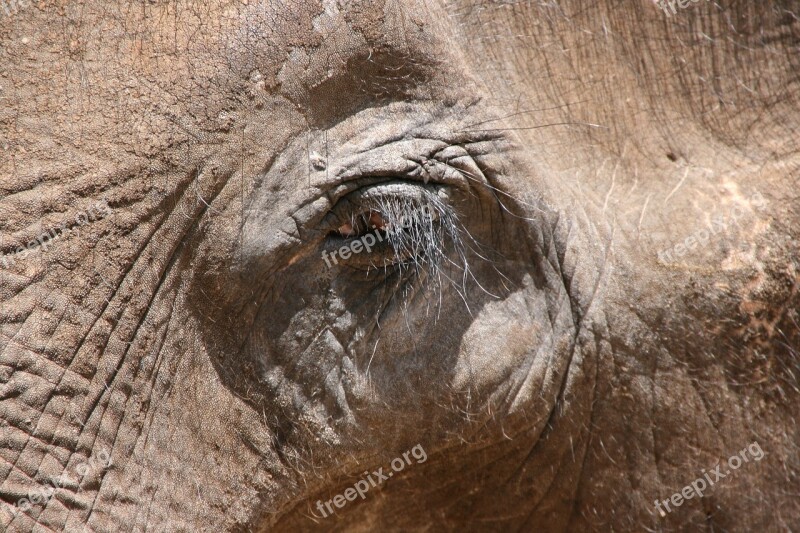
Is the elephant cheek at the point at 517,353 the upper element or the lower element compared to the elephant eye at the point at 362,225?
lower

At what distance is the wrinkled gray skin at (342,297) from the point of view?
2766mm

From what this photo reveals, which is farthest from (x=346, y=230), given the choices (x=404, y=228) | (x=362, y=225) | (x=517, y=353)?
(x=517, y=353)

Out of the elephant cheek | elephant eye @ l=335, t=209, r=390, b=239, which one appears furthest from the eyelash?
the elephant cheek

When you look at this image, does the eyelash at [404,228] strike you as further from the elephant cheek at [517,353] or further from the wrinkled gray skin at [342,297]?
the elephant cheek at [517,353]

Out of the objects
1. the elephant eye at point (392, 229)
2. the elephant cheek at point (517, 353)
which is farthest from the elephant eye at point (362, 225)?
the elephant cheek at point (517, 353)

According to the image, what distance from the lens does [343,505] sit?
2.96 meters

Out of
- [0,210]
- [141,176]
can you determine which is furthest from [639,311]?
[0,210]

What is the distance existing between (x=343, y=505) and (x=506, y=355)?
2.25 ft

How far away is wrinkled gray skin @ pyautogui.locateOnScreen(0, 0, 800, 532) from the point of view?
9.07 feet

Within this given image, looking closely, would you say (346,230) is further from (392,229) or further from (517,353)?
(517,353)

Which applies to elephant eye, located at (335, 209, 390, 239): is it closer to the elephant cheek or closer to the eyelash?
the eyelash

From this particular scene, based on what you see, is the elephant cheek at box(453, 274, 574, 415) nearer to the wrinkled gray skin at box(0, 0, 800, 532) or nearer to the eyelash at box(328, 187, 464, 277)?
the wrinkled gray skin at box(0, 0, 800, 532)

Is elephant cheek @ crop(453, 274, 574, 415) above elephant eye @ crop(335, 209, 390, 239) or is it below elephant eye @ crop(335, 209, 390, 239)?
below

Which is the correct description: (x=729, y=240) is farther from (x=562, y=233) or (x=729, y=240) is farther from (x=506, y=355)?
(x=506, y=355)
